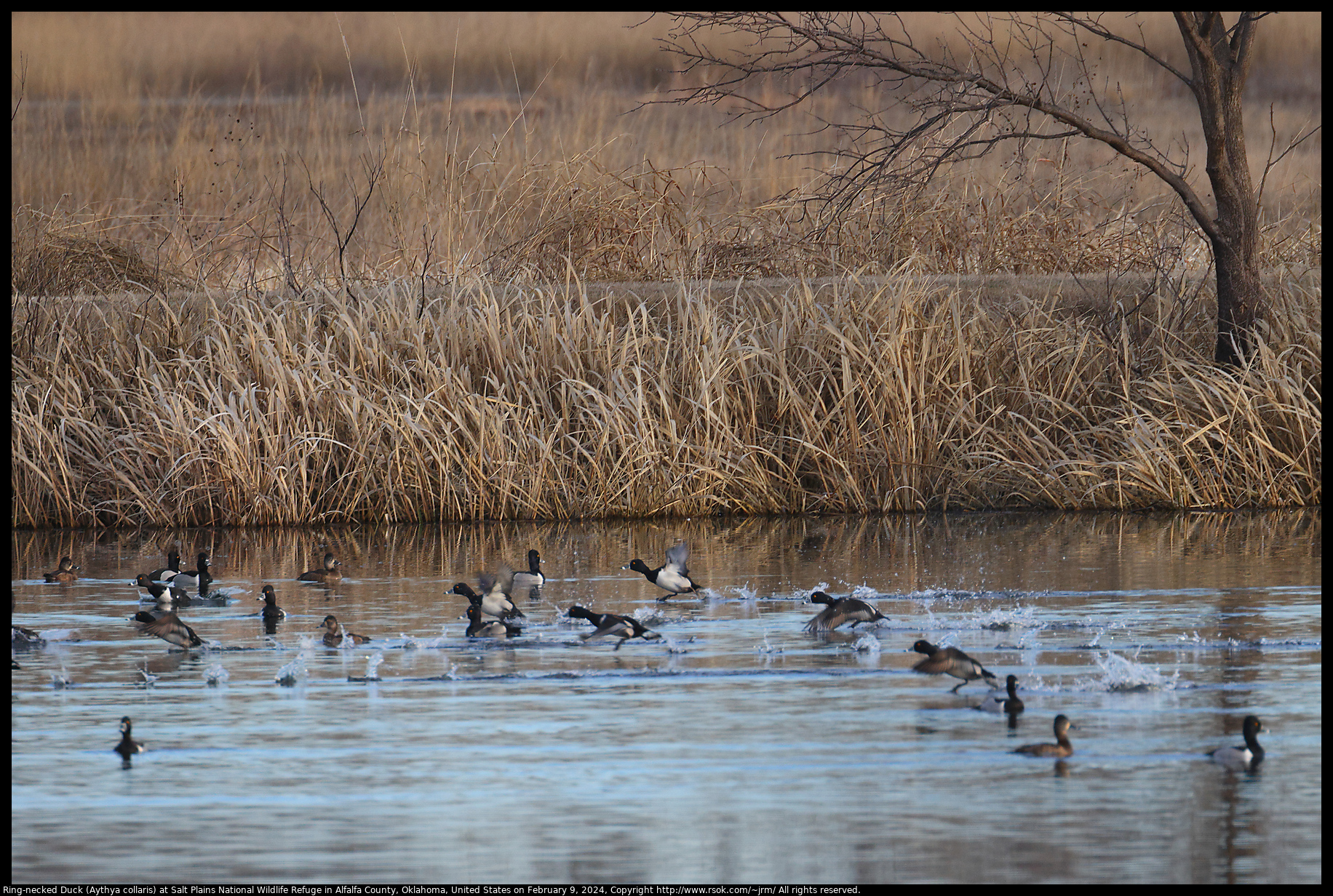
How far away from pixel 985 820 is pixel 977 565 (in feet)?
19.1

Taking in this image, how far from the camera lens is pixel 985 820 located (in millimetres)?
5328

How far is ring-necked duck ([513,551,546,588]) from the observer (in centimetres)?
1044

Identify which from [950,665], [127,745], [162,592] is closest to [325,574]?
[162,592]

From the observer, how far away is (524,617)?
923 centimetres

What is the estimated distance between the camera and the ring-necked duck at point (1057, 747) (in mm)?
6062

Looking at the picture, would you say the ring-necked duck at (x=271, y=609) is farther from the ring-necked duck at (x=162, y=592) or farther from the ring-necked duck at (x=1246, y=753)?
the ring-necked duck at (x=1246, y=753)

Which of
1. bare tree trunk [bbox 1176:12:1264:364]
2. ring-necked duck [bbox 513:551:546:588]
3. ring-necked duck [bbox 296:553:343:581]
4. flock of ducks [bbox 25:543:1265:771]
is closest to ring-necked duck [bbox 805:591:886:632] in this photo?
flock of ducks [bbox 25:543:1265:771]

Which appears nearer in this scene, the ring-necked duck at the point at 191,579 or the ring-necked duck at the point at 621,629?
the ring-necked duck at the point at 621,629

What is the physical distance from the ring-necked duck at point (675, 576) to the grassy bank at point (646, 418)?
11.3 ft

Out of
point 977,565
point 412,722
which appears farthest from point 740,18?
point 412,722

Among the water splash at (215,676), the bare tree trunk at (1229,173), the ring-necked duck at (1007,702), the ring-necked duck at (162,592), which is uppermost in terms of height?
the bare tree trunk at (1229,173)

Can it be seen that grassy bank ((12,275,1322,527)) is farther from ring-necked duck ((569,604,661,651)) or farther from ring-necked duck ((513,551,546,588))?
ring-necked duck ((569,604,661,651))

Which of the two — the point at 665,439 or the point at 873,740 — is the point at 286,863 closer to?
the point at 873,740

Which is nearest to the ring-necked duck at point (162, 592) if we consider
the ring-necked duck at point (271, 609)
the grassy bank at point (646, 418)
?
the ring-necked duck at point (271, 609)
